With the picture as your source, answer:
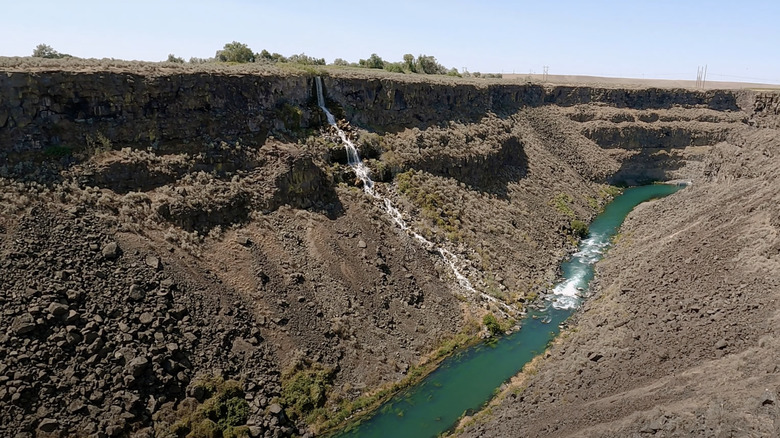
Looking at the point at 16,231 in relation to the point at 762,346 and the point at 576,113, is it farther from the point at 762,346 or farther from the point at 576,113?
the point at 576,113

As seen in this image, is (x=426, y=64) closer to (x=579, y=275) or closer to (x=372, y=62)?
(x=372, y=62)

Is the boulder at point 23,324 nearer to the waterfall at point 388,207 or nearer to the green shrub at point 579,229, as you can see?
the waterfall at point 388,207

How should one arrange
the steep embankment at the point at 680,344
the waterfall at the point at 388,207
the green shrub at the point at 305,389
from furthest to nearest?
1. the waterfall at the point at 388,207
2. the green shrub at the point at 305,389
3. the steep embankment at the point at 680,344

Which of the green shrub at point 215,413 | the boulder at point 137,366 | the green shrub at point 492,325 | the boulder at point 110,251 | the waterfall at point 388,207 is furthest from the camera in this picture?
the waterfall at point 388,207

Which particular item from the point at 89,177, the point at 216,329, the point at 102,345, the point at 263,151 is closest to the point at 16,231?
the point at 89,177

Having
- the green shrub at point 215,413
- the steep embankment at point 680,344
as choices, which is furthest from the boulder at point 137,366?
the steep embankment at point 680,344

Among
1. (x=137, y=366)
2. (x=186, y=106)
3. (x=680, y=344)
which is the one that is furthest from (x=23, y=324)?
(x=680, y=344)

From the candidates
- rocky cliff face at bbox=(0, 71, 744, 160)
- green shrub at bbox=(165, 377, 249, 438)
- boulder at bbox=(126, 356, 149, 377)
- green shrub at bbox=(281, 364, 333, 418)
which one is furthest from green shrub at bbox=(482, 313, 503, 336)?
rocky cliff face at bbox=(0, 71, 744, 160)
